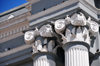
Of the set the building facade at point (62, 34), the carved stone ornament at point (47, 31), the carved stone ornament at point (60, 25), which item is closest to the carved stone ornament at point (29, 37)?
the building facade at point (62, 34)

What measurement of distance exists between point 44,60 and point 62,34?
5.37 ft

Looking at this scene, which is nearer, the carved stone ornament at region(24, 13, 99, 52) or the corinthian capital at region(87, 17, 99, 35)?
the carved stone ornament at region(24, 13, 99, 52)

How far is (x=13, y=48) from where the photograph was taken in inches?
1117

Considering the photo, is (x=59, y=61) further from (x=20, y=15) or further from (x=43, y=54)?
(x=20, y=15)

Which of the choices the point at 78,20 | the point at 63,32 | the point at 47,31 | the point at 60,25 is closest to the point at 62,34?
the point at 63,32

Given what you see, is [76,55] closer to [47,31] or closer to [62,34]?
[62,34]

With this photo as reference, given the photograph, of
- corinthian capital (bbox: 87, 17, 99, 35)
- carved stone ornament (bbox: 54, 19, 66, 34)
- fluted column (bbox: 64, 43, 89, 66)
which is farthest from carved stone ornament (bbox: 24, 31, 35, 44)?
corinthian capital (bbox: 87, 17, 99, 35)

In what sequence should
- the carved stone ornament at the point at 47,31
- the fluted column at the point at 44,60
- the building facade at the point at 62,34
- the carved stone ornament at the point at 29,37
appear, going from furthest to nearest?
1. the carved stone ornament at the point at 29,37
2. the carved stone ornament at the point at 47,31
3. the fluted column at the point at 44,60
4. the building facade at the point at 62,34

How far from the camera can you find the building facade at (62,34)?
24188 mm

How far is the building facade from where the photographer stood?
79.4 feet

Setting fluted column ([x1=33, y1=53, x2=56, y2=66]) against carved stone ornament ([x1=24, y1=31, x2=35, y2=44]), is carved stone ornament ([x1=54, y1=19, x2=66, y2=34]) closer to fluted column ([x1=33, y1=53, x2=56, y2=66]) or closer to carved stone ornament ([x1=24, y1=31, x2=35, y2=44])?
fluted column ([x1=33, y1=53, x2=56, y2=66])

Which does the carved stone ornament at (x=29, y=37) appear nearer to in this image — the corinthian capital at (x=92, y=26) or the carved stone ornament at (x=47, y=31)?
the carved stone ornament at (x=47, y=31)

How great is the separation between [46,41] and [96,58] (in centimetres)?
275

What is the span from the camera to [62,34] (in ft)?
81.3
